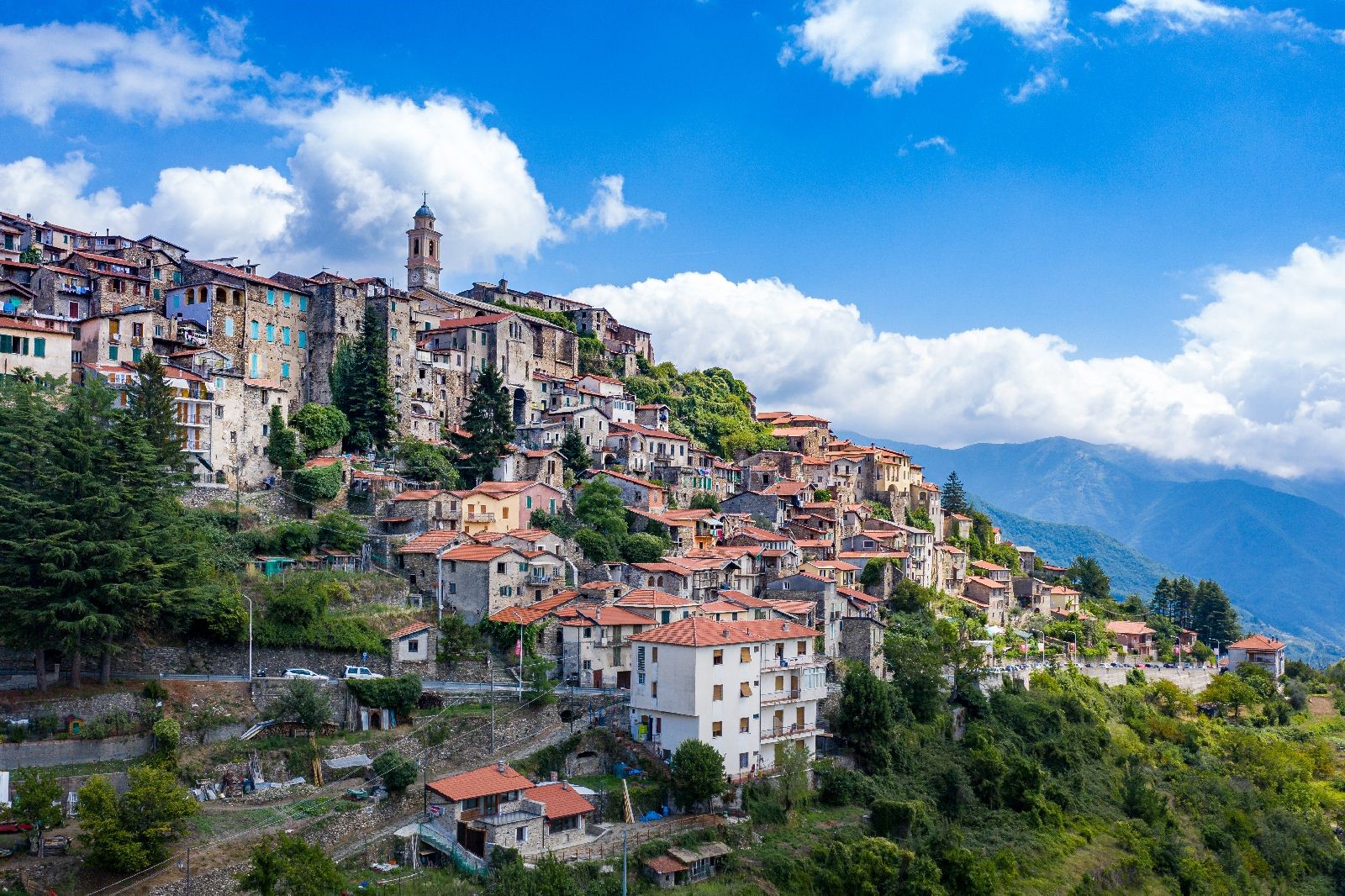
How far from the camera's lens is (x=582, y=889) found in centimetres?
3225

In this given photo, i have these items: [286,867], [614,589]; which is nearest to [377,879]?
[286,867]

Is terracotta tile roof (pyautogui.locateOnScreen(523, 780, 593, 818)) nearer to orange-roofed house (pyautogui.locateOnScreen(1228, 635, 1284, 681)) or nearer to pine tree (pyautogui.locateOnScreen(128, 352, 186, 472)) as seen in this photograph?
pine tree (pyautogui.locateOnScreen(128, 352, 186, 472))

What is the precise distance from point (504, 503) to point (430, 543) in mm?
7311

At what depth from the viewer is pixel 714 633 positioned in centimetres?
4084

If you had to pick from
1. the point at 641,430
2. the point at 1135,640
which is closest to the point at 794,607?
the point at 641,430

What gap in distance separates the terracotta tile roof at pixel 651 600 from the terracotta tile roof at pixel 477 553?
5.28 m

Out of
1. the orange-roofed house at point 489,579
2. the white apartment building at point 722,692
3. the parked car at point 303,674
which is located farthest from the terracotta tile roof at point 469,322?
the parked car at point 303,674

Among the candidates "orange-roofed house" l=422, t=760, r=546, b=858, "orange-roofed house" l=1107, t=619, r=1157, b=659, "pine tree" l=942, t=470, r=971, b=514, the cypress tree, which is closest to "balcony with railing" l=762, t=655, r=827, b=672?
"orange-roofed house" l=422, t=760, r=546, b=858

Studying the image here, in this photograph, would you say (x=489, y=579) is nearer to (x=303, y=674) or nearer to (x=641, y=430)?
(x=303, y=674)

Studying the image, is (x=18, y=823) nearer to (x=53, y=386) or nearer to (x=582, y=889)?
(x=582, y=889)

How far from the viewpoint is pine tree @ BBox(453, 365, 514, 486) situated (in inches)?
2330

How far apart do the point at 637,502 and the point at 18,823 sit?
1404 inches

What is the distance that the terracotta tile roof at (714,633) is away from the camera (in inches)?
1578

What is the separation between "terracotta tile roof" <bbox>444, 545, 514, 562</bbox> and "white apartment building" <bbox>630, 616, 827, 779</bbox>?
23.3ft
